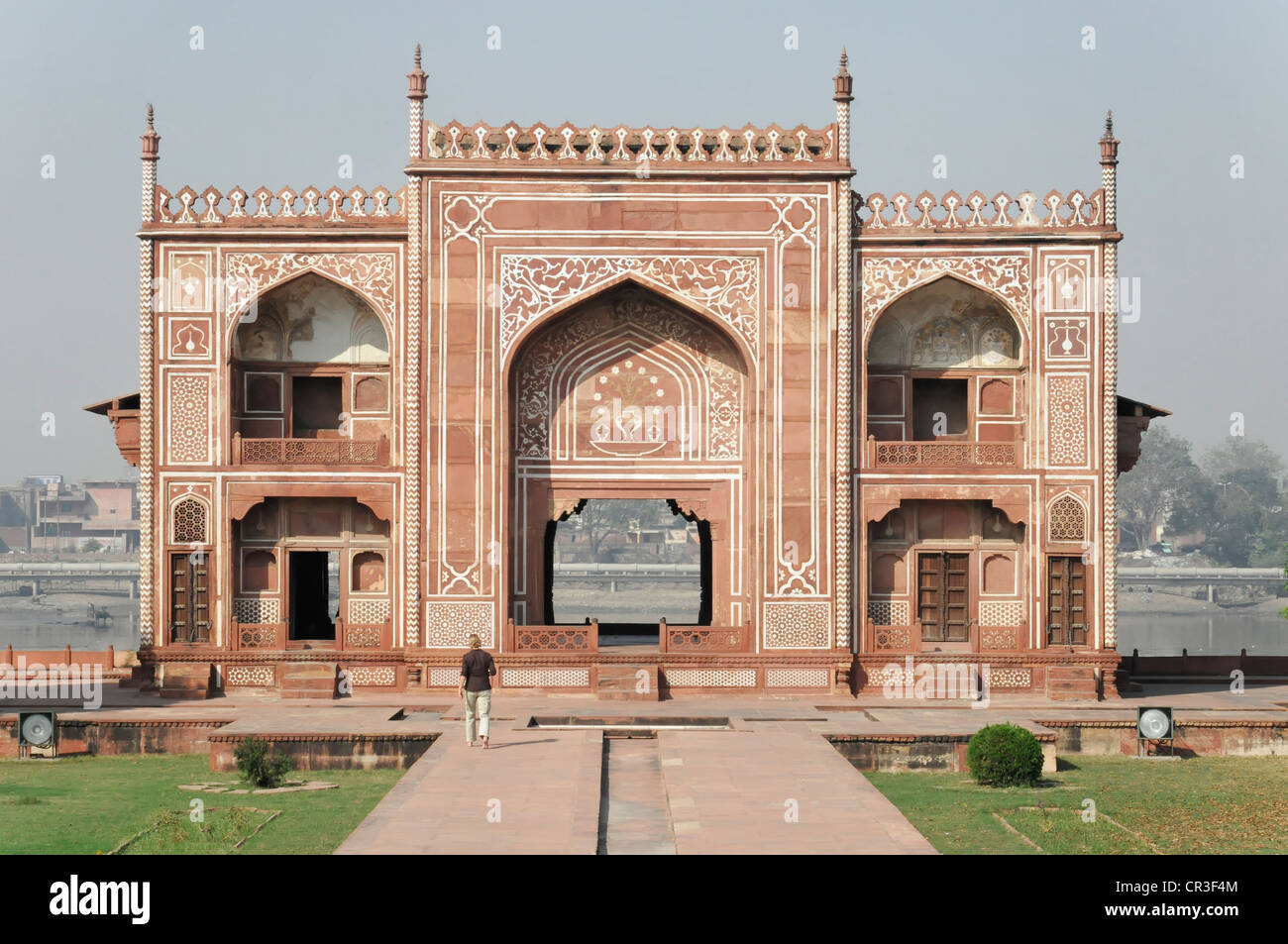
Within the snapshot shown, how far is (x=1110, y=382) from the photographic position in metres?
23.7

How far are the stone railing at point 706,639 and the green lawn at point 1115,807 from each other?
522 centimetres

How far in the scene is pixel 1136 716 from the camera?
2058cm

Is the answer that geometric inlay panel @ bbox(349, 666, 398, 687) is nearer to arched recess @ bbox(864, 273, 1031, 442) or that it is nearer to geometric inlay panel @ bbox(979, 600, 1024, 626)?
arched recess @ bbox(864, 273, 1031, 442)

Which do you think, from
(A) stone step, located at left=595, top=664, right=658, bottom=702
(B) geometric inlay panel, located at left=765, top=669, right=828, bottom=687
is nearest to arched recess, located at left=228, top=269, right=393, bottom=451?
(A) stone step, located at left=595, top=664, right=658, bottom=702

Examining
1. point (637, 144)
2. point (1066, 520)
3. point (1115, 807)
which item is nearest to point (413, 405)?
point (637, 144)

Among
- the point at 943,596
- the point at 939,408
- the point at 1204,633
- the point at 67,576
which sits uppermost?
the point at 939,408

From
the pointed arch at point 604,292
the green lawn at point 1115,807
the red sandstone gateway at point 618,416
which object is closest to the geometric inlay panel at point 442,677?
the red sandstone gateway at point 618,416

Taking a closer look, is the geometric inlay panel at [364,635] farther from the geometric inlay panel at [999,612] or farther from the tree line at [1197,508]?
the tree line at [1197,508]

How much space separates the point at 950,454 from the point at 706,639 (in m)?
4.53

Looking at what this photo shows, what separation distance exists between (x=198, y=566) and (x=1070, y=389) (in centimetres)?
1297

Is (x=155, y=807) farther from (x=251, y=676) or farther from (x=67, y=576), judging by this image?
(x=67, y=576)

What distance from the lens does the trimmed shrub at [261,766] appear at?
17.0 m

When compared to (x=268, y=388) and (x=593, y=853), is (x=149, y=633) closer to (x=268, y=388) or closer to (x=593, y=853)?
(x=268, y=388)
